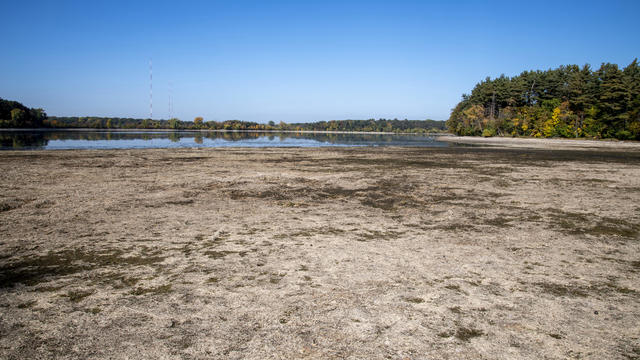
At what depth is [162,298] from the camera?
11.9 feet

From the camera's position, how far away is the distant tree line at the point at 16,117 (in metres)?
134

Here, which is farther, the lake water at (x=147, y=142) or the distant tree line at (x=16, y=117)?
the distant tree line at (x=16, y=117)

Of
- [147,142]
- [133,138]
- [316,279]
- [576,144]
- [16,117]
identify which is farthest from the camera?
[16,117]

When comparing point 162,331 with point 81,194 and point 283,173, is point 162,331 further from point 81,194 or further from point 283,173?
point 283,173

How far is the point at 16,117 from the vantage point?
441 feet

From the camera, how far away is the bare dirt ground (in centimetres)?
288

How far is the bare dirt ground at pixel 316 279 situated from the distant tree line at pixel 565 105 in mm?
66255

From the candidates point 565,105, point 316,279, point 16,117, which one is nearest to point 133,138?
point 316,279

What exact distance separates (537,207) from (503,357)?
7235mm

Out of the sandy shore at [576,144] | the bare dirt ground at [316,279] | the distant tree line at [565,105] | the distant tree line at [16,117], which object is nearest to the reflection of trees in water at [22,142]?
the bare dirt ground at [316,279]

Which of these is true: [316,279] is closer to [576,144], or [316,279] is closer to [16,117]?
[576,144]

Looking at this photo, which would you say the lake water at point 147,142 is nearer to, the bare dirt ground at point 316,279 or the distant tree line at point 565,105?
the distant tree line at point 565,105

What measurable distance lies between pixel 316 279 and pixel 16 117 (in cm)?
18382

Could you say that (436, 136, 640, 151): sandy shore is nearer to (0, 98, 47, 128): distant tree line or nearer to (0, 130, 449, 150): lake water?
(0, 130, 449, 150): lake water
